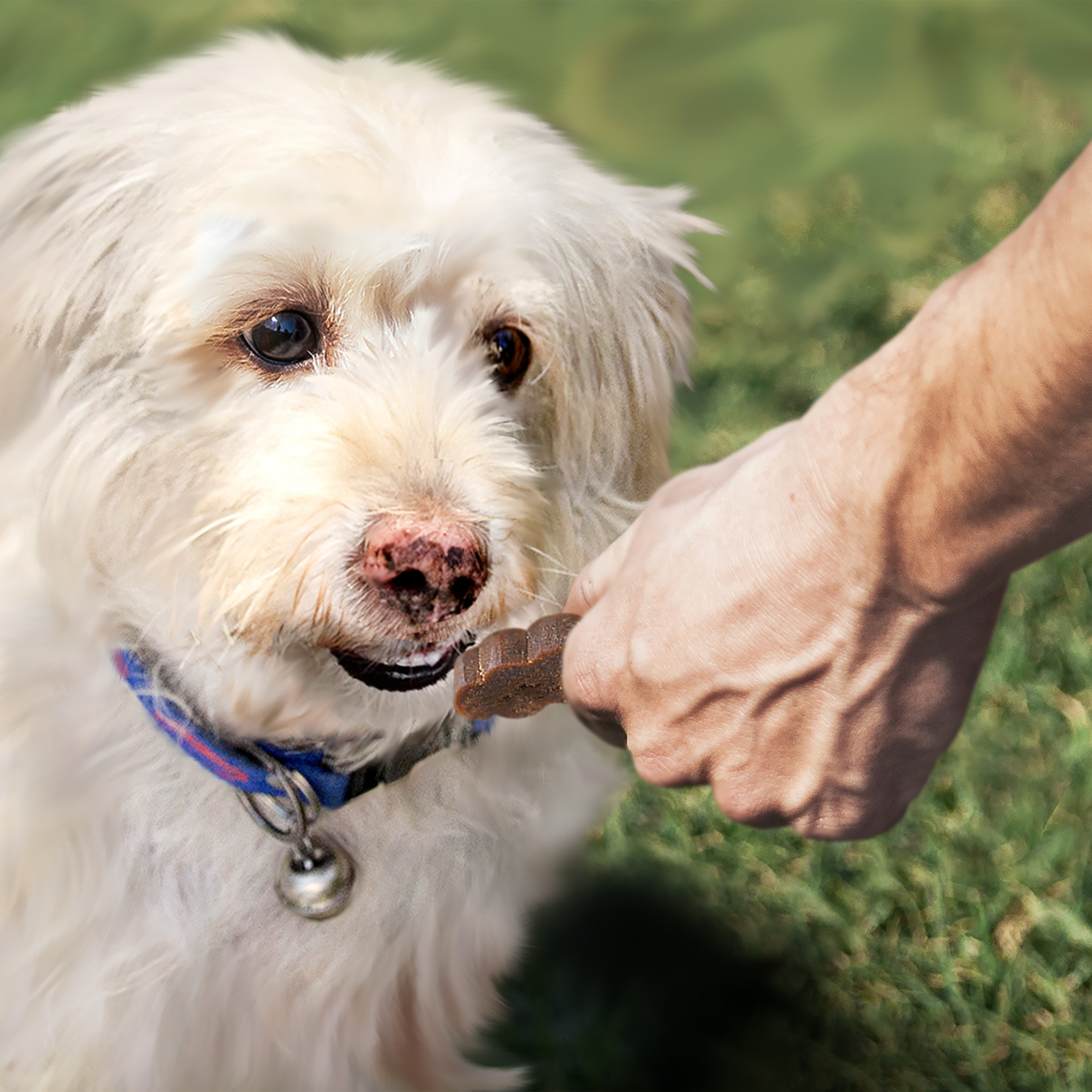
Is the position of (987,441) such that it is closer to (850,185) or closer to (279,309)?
(279,309)

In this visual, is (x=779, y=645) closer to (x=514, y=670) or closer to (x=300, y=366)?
(x=514, y=670)

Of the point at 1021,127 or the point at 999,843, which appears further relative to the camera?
the point at 1021,127

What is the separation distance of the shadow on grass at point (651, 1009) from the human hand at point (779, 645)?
0.99 meters

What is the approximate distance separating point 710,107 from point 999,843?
3.03 m

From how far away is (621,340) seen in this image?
1.73 meters

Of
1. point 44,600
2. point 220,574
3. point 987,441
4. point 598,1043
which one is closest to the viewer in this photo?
point 987,441

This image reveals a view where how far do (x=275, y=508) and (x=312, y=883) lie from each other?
0.57 m

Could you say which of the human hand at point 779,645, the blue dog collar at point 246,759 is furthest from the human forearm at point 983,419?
the blue dog collar at point 246,759

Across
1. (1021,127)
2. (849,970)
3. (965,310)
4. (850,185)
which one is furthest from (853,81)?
(965,310)

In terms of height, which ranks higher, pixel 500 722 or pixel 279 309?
pixel 279 309

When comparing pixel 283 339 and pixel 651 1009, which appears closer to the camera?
pixel 283 339

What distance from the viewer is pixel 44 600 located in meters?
1.54

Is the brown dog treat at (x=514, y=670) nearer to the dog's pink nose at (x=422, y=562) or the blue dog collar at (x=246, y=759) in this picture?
the dog's pink nose at (x=422, y=562)

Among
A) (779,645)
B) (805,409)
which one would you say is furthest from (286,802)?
(805,409)
